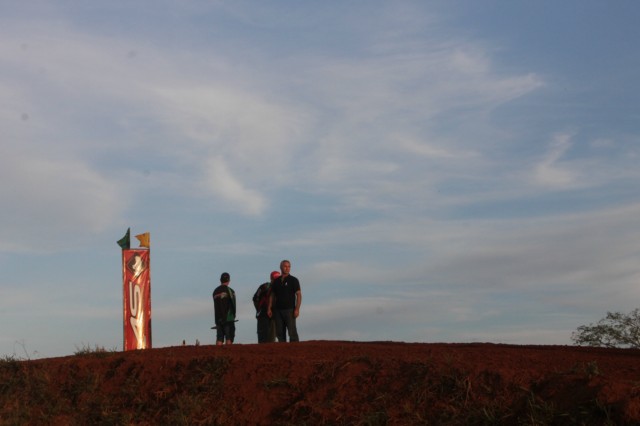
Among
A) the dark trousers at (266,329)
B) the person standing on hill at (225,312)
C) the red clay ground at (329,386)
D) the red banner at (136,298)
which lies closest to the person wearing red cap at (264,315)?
the dark trousers at (266,329)

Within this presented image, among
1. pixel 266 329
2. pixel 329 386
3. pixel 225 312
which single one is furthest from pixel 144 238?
pixel 329 386

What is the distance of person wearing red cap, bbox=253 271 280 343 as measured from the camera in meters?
17.3

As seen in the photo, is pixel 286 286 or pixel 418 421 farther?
pixel 286 286

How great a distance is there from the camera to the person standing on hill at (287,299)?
16391 mm

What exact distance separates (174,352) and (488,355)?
16.8 ft

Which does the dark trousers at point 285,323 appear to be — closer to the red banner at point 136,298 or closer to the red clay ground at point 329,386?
the red clay ground at point 329,386

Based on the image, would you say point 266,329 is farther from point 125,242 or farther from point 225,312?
point 125,242

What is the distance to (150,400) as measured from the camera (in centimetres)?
1149

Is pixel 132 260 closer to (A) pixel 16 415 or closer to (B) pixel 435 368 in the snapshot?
(A) pixel 16 415

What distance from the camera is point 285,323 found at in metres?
16.6

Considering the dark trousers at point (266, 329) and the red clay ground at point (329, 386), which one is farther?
the dark trousers at point (266, 329)

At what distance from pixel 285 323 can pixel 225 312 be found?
4.92 ft

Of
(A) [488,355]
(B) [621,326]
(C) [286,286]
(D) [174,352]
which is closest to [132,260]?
(C) [286,286]

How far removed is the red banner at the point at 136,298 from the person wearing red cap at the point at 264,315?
109 inches
